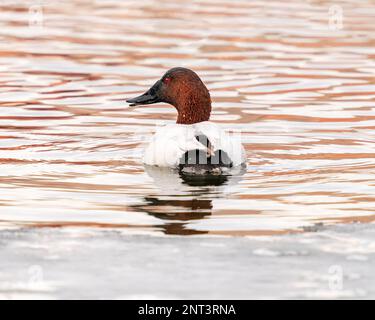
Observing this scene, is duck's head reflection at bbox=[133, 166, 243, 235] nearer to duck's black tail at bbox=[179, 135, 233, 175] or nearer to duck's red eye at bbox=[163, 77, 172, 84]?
duck's black tail at bbox=[179, 135, 233, 175]

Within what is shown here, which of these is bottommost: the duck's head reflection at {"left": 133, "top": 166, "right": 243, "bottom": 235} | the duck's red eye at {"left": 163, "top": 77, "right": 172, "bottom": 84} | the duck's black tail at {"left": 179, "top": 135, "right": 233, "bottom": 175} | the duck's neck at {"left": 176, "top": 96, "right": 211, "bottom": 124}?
the duck's head reflection at {"left": 133, "top": 166, "right": 243, "bottom": 235}

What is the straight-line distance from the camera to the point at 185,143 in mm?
10367

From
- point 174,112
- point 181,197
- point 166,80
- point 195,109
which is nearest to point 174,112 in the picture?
point 174,112

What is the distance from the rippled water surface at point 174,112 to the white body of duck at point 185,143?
0.50ft

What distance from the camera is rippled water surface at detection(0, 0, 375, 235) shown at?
9016 mm

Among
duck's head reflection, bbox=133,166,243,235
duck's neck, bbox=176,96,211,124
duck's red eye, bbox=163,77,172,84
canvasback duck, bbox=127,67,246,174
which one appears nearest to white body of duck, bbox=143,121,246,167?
canvasback duck, bbox=127,67,246,174

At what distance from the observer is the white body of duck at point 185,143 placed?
10.3m

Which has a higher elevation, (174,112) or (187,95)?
(187,95)

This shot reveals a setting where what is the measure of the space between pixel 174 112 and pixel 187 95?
321 cm

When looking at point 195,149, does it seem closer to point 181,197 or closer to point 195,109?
point 181,197

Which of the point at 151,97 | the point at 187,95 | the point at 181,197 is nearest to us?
the point at 181,197

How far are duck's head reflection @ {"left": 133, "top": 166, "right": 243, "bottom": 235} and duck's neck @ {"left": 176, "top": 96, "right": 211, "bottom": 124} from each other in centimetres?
97
